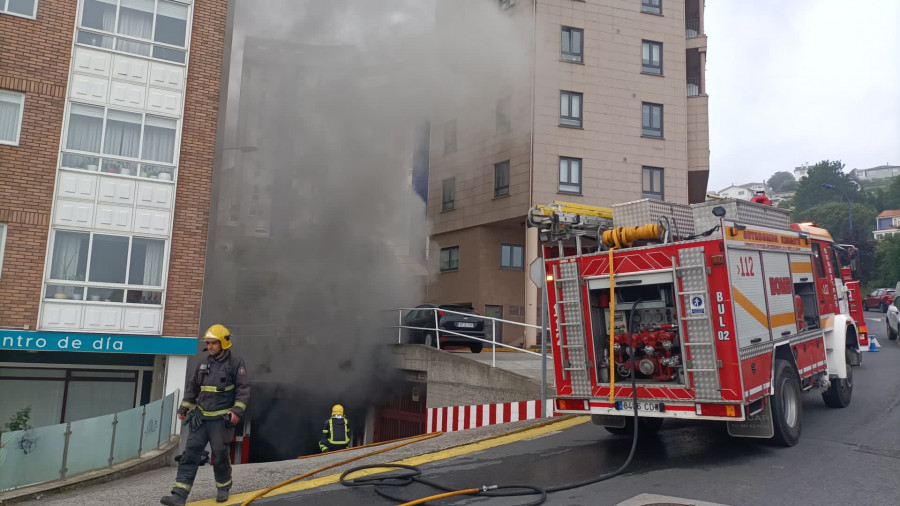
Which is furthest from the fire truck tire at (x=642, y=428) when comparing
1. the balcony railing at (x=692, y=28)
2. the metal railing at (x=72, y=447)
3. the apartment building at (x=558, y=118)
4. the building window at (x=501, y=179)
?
the balcony railing at (x=692, y=28)

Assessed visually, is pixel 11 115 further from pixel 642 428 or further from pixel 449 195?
pixel 449 195

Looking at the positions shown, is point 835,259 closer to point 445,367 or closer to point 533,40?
point 445,367

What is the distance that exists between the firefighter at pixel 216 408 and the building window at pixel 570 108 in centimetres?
1657

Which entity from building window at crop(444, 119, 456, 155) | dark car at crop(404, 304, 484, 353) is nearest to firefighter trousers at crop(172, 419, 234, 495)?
dark car at crop(404, 304, 484, 353)

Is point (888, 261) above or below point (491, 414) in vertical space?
above

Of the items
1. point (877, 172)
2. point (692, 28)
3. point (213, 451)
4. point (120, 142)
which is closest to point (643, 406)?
point (213, 451)

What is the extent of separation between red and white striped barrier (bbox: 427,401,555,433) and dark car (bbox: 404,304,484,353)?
3.73 m

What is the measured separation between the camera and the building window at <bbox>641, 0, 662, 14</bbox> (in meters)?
21.5

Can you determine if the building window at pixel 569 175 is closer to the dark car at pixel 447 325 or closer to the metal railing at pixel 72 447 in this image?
the dark car at pixel 447 325

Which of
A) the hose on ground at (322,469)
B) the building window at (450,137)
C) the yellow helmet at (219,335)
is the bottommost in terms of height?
the hose on ground at (322,469)

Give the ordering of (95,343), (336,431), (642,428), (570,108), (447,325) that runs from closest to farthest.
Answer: (642,428) < (336,431) < (95,343) < (447,325) < (570,108)

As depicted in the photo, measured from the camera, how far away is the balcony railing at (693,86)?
22233 mm

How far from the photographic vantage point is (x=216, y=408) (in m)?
5.29

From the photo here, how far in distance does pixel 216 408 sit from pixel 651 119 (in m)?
18.8
